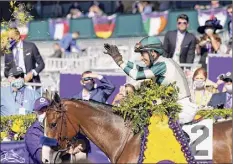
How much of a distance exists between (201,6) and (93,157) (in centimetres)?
1151

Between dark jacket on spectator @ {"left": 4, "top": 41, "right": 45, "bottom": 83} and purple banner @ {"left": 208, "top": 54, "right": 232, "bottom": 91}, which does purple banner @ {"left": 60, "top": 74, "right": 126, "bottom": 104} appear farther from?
purple banner @ {"left": 208, "top": 54, "right": 232, "bottom": 91}

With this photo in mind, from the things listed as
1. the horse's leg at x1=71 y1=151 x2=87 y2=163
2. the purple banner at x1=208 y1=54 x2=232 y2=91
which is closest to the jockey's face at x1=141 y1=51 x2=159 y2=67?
the horse's leg at x1=71 y1=151 x2=87 y2=163

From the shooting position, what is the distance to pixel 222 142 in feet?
31.9

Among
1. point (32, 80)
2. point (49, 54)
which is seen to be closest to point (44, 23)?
point (49, 54)

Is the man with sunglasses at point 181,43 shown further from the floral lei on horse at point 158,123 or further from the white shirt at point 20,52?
the floral lei on horse at point 158,123

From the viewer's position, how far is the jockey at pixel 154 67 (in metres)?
9.16

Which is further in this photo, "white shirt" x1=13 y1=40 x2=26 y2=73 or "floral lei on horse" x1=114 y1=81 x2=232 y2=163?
"white shirt" x1=13 y1=40 x2=26 y2=73

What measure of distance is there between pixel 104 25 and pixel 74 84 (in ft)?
33.9

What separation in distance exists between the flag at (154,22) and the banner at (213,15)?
1.63 meters

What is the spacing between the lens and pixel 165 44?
49.4 ft

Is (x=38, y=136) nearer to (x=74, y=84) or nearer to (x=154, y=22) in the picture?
(x=74, y=84)

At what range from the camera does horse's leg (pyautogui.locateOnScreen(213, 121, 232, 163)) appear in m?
9.66

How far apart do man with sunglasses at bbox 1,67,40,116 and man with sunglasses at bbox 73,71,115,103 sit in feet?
2.45

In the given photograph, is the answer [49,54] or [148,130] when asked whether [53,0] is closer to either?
[49,54]
